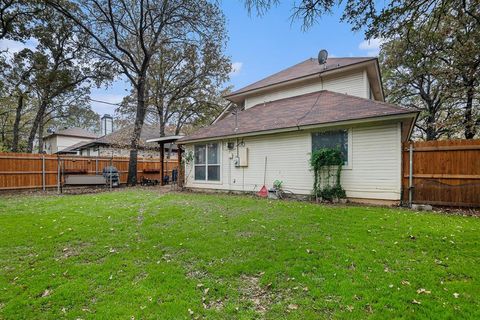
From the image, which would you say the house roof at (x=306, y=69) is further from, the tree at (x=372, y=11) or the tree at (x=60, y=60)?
the tree at (x=60, y=60)

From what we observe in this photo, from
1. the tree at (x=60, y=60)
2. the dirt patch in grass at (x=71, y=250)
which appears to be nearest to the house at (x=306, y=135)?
the dirt patch in grass at (x=71, y=250)

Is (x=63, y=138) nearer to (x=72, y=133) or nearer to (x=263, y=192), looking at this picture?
(x=72, y=133)

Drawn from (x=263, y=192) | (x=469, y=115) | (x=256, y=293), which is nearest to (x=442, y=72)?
(x=469, y=115)

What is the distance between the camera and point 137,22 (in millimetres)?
16078

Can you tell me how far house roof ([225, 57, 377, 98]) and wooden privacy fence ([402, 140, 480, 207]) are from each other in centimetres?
492

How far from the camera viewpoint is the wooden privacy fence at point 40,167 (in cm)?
1210

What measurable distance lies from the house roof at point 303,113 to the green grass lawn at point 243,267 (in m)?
3.55

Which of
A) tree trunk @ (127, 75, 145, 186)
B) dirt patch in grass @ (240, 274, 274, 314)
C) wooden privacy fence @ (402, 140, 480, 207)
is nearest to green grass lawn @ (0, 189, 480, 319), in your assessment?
dirt patch in grass @ (240, 274, 274, 314)

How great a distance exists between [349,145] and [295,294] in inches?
257

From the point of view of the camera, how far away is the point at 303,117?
970 centimetres

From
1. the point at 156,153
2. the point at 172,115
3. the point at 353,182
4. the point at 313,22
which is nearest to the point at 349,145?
the point at 353,182

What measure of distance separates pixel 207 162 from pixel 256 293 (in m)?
9.41

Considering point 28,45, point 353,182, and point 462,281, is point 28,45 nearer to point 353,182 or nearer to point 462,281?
point 353,182

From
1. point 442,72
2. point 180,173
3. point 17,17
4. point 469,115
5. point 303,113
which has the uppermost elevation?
point 17,17
